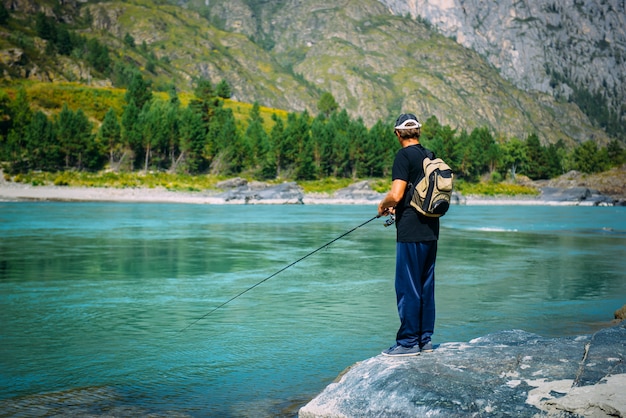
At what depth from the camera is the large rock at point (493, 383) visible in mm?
6043

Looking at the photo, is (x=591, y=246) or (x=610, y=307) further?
(x=591, y=246)

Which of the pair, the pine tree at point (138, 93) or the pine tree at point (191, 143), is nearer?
the pine tree at point (191, 143)

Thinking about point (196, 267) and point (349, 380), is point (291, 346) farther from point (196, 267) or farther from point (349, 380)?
point (196, 267)

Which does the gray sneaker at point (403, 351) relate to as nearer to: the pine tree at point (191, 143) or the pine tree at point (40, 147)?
the pine tree at point (40, 147)

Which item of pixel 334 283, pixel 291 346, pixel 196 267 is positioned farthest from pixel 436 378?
pixel 196 267

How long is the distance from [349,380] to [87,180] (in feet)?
306

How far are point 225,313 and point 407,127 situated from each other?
25.2ft

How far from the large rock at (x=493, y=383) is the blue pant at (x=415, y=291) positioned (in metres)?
0.32

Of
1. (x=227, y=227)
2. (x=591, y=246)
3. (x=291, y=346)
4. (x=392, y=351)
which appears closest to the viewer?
(x=392, y=351)

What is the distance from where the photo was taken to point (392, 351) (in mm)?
7895

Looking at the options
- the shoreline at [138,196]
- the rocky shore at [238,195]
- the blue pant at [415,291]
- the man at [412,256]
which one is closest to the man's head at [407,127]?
the man at [412,256]

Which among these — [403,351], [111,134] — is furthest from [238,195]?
[403,351]

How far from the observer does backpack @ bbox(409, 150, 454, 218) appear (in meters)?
7.69

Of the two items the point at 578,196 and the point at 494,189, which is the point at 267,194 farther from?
the point at 578,196
